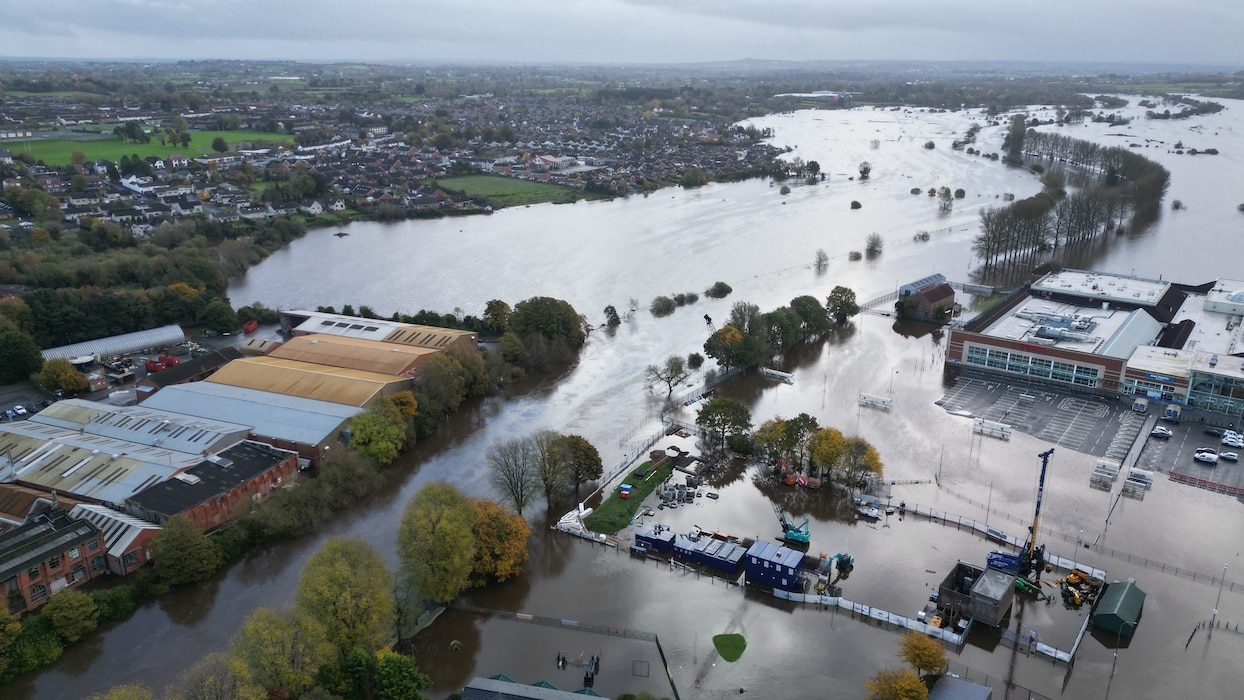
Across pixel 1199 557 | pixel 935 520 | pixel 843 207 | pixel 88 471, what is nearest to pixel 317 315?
pixel 88 471

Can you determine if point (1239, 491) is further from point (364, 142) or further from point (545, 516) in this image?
point (364, 142)

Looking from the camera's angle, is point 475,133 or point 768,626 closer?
point 768,626

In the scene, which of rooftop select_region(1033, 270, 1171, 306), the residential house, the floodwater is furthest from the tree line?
the residential house

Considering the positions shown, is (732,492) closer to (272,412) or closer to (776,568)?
(776,568)

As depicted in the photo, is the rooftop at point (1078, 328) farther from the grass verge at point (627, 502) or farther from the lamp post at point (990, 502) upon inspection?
the grass verge at point (627, 502)

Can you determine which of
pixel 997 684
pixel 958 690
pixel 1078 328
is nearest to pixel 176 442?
pixel 958 690
